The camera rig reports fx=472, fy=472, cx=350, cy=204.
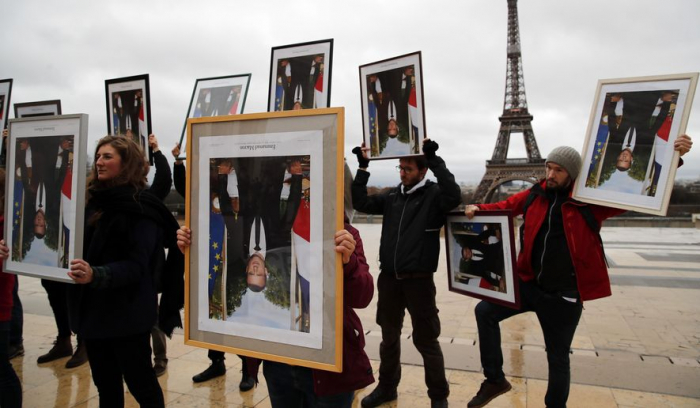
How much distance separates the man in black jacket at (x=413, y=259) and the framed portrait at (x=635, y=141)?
100cm

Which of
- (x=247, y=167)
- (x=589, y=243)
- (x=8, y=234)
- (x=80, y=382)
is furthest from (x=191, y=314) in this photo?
(x=80, y=382)

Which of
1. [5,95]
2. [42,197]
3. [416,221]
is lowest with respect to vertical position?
[416,221]

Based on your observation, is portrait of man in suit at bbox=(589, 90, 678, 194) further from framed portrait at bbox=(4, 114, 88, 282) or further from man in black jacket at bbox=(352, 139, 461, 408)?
framed portrait at bbox=(4, 114, 88, 282)

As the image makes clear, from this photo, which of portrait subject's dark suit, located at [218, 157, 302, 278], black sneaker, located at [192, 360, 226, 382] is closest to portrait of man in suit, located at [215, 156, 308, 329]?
portrait subject's dark suit, located at [218, 157, 302, 278]

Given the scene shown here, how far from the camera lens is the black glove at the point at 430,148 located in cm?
367

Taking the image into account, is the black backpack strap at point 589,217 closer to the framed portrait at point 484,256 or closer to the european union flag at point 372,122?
the framed portrait at point 484,256

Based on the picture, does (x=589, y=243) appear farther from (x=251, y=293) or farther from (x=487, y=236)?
(x=251, y=293)

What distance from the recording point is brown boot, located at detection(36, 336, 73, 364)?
5086 mm

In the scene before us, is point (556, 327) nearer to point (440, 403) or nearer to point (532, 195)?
point (532, 195)

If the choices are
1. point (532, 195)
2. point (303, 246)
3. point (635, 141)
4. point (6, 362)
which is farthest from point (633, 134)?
point (6, 362)

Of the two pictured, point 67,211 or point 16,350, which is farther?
point 16,350

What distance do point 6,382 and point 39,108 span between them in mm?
3254

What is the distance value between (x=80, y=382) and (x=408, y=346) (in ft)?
10.9

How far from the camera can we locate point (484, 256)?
366 centimetres
